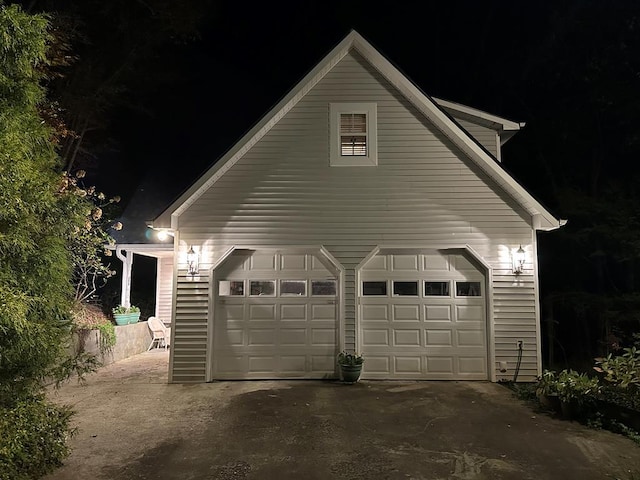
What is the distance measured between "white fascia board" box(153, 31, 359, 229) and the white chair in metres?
4.64

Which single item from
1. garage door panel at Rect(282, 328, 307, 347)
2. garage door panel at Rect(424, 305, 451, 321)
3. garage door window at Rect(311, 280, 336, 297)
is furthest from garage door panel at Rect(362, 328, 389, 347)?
garage door panel at Rect(282, 328, 307, 347)

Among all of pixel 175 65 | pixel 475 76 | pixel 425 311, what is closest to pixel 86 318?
pixel 425 311

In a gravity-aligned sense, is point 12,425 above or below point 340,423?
above

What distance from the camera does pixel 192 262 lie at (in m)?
7.45

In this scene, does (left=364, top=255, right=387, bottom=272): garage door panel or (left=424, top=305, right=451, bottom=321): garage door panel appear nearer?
(left=424, top=305, right=451, bottom=321): garage door panel

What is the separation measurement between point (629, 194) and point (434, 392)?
9.66 metres

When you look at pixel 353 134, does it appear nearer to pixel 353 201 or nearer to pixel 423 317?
pixel 353 201

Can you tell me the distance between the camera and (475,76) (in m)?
17.5

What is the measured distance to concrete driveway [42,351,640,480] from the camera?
400cm

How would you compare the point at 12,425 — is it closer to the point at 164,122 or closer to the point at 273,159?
the point at 273,159

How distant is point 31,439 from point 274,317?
4316 mm

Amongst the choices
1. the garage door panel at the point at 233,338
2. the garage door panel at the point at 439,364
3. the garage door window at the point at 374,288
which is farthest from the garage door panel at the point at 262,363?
the garage door panel at the point at 439,364

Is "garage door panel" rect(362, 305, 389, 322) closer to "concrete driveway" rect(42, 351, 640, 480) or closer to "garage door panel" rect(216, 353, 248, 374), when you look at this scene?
"concrete driveway" rect(42, 351, 640, 480)

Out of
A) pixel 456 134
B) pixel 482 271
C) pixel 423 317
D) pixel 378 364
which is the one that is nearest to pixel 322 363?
pixel 378 364
